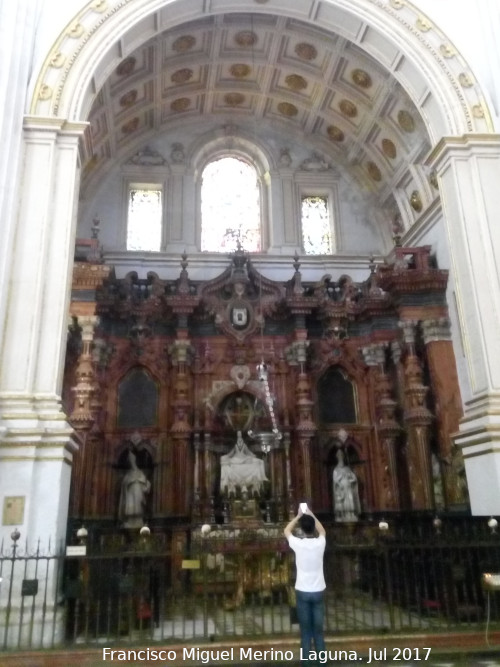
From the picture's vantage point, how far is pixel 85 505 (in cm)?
1217

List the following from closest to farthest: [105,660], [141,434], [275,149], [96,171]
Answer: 1. [105,660]
2. [141,434]
3. [96,171]
4. [275,149]

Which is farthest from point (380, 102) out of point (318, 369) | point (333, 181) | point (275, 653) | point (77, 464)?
point (275, 653)

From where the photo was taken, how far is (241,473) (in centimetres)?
1248

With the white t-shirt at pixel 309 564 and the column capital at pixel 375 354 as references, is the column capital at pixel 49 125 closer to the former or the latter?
the white t-shirt at pixel 309 564

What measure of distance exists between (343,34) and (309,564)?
1075 cm

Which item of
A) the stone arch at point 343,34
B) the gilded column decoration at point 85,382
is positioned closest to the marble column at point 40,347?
the stone arch at point 343,34

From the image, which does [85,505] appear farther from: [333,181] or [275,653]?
[333,181]

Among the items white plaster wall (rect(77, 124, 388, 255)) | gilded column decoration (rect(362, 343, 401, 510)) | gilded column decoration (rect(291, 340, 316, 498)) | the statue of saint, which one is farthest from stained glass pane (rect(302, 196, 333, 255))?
the statue of saint

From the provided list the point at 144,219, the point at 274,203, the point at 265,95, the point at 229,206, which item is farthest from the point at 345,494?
the point at 265,95

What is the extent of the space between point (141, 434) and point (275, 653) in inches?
307

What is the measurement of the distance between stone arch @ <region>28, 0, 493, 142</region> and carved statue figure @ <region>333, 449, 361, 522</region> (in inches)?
289

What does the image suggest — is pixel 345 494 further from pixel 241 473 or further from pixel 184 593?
pixel 184 593

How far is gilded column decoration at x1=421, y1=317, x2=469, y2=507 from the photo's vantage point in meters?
11.9

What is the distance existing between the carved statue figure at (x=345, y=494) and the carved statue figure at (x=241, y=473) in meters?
1.70
